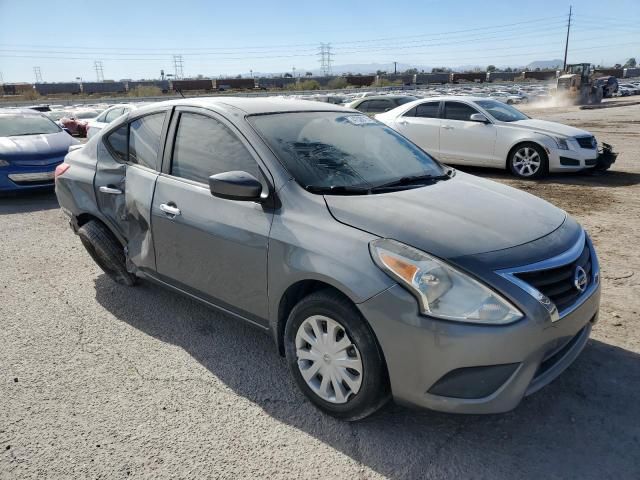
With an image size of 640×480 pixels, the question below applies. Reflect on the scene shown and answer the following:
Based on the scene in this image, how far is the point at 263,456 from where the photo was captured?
246 centimetres

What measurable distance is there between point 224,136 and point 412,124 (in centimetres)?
796

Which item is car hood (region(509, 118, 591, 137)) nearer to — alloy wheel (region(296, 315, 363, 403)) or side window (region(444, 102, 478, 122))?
side window (region(444, 102, 478, 122))

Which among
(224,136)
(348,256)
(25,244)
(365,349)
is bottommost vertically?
(25,244)

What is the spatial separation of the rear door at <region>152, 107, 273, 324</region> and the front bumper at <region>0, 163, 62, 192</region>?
19.2ft

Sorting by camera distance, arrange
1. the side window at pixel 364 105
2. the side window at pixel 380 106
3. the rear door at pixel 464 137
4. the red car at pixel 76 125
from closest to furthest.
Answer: the rear door at pixel 464 137 < the side window at pixel 380 106 < the side window at pixel 364 105 < the red car at pixel 76 125

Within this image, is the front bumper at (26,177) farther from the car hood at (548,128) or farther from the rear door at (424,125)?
the car hood at (548,128)

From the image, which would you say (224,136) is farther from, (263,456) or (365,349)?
(263,456)

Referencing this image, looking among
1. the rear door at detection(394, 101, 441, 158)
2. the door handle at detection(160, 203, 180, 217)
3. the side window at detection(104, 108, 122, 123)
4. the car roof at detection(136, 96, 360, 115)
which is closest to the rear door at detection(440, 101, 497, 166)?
the rear door at detection(394, 101, 441, 158)

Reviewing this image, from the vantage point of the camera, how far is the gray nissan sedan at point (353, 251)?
2258 millimetres

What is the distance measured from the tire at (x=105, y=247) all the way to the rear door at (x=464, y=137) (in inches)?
291

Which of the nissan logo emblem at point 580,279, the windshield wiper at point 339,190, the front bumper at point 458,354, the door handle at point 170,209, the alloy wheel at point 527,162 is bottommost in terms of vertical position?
the alloy wheel at point 527,162

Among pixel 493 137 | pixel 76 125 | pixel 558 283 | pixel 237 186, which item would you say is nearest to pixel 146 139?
pixel 237 186

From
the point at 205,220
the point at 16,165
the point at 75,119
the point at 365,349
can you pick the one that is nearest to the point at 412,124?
the point at 16,165

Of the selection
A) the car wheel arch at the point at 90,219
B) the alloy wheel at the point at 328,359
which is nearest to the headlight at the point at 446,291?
the alloy wheel at the point at 328,359
